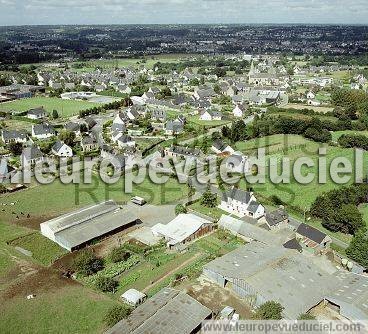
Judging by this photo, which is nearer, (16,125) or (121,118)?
(121,118)

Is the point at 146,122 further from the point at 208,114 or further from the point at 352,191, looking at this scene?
the point at 352,191

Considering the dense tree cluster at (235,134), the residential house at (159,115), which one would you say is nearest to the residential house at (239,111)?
the residential house at (159,115)

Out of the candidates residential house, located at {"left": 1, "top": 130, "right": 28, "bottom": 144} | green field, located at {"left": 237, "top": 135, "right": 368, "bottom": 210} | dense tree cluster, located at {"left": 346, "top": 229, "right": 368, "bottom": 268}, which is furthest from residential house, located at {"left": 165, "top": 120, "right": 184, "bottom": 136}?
dense tree cluster, located at {"left": 346, "top": 229, "right": 368, "bottom": 268}

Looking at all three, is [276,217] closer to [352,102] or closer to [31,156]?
[31,156]

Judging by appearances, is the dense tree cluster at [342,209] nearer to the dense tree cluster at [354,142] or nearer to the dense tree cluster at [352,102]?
the dense tree cluster at [354,142]

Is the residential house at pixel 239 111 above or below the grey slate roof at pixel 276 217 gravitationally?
above

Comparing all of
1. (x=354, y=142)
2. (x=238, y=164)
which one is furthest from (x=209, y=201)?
(x=354, y=142)

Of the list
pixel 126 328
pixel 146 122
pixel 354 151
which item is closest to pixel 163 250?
pixel 126 328
